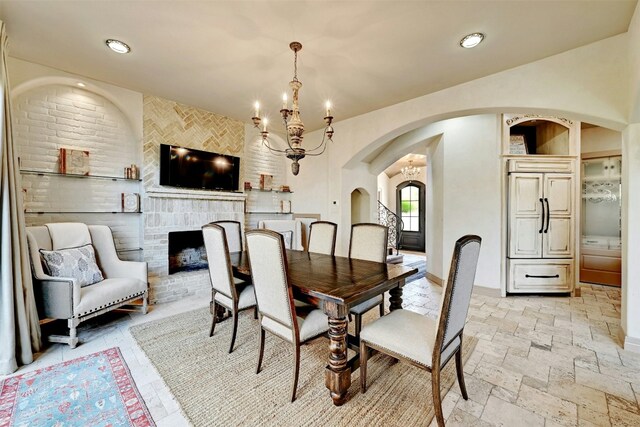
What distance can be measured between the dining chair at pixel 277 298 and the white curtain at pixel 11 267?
6.38 feet

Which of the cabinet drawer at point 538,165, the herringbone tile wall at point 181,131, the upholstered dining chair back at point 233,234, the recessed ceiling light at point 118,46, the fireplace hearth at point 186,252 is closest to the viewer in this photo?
the recessed ceiling light at point 118,46

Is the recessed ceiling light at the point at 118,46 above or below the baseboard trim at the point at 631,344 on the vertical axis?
above

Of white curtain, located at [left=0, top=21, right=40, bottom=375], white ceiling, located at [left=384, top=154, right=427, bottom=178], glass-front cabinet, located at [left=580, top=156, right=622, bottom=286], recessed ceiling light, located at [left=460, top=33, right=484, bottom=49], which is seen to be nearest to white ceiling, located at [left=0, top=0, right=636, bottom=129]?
recessed ceiling light, located at [left=460, top=33, right=484, bottom=49]

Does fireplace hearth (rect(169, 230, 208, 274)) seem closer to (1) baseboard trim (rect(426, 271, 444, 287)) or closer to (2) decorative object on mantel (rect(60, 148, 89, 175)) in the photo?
(2) decorative object on mantel (rect(60, 148, 89, 175))

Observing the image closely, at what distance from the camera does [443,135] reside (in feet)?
14.6

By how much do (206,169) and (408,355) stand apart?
3.92 meters

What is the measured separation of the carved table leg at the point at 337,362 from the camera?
66.0 inches

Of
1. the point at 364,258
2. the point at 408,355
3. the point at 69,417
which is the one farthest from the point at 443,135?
the point at 69,417

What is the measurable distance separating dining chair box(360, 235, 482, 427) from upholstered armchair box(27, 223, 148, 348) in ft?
8.41

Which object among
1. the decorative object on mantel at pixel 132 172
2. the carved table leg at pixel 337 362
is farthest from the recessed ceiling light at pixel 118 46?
the carved table leg at pixel 337 362

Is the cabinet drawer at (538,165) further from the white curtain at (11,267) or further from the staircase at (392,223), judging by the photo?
the white curtain at (11,267)

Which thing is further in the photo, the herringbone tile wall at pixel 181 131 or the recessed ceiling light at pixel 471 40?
the herringbone tile wall at pixel 181 131

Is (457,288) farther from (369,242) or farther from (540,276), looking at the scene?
(540,276)

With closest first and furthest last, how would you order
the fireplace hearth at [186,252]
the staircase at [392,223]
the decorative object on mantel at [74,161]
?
the decorative object on mantel at [74,161] < the fireplace hearth at [186,252] < the staircase at [392,223]
